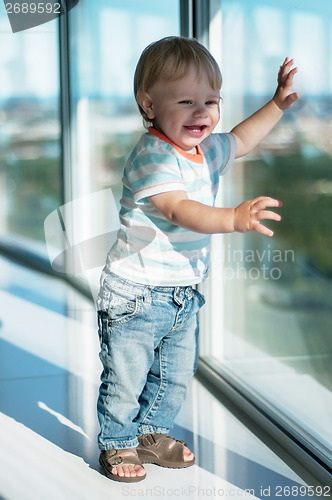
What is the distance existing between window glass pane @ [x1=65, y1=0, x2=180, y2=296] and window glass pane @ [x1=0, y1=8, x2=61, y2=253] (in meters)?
0.89

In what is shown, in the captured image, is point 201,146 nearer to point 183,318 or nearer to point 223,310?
point 183,318

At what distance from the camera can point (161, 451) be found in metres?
1.71

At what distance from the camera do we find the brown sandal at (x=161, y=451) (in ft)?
5.53

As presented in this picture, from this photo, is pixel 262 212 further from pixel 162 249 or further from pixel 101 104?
pixel 101 104

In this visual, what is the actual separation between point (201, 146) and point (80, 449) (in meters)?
→ 0.81

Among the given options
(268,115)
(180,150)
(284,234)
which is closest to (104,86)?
(284,234)

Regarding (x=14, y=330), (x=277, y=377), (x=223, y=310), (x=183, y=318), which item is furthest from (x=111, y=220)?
(x=183, y=318)

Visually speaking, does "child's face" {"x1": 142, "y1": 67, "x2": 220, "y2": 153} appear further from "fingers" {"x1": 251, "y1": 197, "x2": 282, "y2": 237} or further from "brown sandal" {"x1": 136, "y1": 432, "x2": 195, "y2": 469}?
"brown sandal" {"x1": 136, "y1": 432, "x2": 195, "y2": 469}

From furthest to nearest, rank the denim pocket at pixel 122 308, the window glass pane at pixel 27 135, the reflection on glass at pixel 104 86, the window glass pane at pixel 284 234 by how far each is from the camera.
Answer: the window glass pane at pixel 27 135 → the reflection on glass at pixel 104 86 → the window glass pane at pixel 284 234 → the denim pocket at pixel 122 308

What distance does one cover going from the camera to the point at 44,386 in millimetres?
2229

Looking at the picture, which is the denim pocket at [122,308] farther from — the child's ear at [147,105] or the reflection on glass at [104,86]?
the reflection on glass at [104,86]

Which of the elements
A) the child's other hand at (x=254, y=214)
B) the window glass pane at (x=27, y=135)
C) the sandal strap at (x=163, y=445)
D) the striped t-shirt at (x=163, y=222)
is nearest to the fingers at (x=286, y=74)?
the striped t-shirt at (x=163, y=222)

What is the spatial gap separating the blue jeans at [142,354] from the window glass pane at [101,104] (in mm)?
1989

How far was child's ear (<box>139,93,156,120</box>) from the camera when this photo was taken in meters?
1.48
